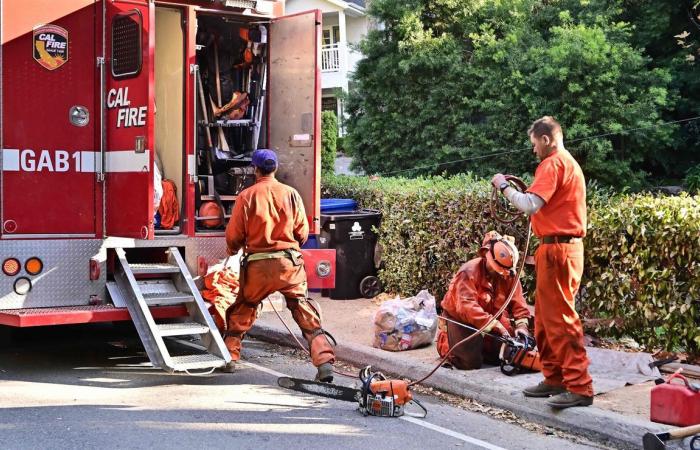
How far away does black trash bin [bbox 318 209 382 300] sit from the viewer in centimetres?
1069

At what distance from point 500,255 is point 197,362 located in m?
2.54

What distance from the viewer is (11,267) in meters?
7.32

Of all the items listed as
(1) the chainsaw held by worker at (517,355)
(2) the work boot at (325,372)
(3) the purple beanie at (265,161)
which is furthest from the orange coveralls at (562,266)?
(3) the purple beanie at (265,161)

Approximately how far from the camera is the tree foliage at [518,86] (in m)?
13.8

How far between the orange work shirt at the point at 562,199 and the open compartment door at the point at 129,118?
10.7 feet

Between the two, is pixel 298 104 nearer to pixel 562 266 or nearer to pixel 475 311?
pixel 475 311

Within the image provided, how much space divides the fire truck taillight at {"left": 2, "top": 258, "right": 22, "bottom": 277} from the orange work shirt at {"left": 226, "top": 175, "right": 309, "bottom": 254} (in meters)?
1.77

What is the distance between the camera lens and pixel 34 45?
24.5 ft

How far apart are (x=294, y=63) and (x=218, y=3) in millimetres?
1019

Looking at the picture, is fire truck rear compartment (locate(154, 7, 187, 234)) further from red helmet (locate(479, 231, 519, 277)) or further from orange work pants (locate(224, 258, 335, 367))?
red helmet (locate(479, 231, 519, 277))

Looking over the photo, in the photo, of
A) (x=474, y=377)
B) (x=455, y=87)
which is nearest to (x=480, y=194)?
(x=474, y=377)

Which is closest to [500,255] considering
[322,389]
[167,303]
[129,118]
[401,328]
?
[401,328]

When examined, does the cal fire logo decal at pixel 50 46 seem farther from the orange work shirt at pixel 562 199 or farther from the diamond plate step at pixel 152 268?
the orange work shirt at pixel 562 199

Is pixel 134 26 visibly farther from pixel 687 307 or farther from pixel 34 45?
pixel 687 307
